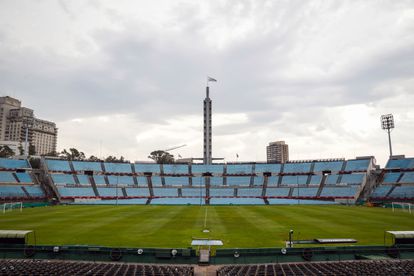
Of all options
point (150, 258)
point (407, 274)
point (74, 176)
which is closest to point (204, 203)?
point (74, 176)

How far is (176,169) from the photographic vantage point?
367ft

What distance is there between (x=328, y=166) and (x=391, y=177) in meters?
19.1

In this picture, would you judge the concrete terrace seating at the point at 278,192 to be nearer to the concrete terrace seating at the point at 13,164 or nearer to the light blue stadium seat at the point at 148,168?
the light blue stadium seat at the point at 148,168

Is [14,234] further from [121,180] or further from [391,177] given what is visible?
[391,177]

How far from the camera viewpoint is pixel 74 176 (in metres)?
95.9

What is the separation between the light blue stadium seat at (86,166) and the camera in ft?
328

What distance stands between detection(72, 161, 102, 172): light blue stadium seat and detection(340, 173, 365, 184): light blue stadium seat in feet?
265

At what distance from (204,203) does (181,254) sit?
65267mm

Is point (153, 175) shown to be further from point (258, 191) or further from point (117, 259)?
point (117, 259)

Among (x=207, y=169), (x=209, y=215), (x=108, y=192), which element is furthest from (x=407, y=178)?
(x=108, y=192)

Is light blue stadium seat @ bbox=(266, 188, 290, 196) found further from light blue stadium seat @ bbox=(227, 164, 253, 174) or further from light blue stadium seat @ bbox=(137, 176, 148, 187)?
light blue stadium seat @ bbox=(137, 176, 148, 187)

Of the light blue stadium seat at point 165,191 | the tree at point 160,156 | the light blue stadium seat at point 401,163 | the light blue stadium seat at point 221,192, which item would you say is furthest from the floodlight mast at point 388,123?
the tree at point 160,156

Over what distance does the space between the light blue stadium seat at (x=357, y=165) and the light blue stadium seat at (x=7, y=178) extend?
101 meters

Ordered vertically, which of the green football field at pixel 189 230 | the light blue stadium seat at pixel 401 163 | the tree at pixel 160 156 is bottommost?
the green football field at pixel 189 230
